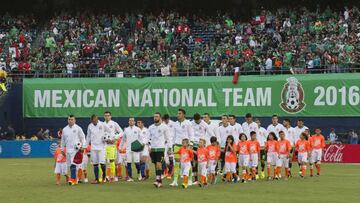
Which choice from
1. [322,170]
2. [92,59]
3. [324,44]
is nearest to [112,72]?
[92,59]

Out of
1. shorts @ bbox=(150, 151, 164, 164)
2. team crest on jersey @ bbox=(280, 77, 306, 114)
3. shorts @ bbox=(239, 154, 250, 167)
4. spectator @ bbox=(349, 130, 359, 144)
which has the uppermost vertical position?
team crest on jersey @ bbox=(280, 77, 306, 114)

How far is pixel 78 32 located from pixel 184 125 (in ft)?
102

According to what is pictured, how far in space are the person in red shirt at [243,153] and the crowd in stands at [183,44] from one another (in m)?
19.1

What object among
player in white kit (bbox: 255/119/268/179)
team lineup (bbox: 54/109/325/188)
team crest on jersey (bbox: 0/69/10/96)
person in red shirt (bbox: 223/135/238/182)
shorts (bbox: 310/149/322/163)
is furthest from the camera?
team crest on jersey (bbox: 0/69/10/96)

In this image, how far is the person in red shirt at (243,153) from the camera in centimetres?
3244

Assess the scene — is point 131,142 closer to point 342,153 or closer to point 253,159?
point 253,159

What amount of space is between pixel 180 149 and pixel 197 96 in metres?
25.4

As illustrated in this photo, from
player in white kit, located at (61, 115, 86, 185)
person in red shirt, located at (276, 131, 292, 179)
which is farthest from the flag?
player in white kit, located at (61, 115, 86, 185)

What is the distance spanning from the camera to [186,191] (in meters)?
27.2

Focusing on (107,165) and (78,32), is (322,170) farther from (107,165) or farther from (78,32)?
(78,32)

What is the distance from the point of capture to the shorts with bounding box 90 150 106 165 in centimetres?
3138

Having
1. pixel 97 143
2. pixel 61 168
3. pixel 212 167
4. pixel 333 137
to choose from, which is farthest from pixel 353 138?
pixel 61 168

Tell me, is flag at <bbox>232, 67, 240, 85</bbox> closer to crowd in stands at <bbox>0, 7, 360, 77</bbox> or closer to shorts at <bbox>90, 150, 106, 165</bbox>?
crowd in stands at <bbox>0, 7, 360, 77</bbox>

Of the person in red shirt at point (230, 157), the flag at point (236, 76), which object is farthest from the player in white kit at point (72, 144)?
the flag at point (236, 76)
